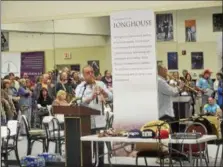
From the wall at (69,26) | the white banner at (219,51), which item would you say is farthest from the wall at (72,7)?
the white banner at (219,51)

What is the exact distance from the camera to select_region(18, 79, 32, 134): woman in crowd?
847cm

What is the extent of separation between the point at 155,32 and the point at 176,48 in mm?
393

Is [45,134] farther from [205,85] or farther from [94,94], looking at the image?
[205,85]

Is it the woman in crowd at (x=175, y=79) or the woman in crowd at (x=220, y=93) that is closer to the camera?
the woman in crowd at (x=175, y=79)

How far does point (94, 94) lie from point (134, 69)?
0.73 m

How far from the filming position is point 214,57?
7.20 metres

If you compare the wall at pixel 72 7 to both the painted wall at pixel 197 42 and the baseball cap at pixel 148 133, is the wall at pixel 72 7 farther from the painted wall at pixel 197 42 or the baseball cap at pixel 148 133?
the baseball cap at pixel 148 133

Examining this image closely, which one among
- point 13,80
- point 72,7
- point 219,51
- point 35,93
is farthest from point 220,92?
point 13,80

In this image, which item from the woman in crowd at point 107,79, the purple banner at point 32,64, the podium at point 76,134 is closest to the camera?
the podium at point 76,134

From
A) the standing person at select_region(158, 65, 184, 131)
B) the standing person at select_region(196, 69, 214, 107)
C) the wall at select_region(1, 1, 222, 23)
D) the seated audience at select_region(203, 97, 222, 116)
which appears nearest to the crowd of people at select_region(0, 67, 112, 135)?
the wall at select_region(1, 1, 222, 23)

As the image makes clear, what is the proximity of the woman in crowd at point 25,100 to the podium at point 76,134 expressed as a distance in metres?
1.77

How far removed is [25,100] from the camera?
8.53 metres

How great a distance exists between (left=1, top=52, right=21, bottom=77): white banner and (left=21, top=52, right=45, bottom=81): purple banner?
3.0 inches

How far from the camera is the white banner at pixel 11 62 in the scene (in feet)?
27.6
